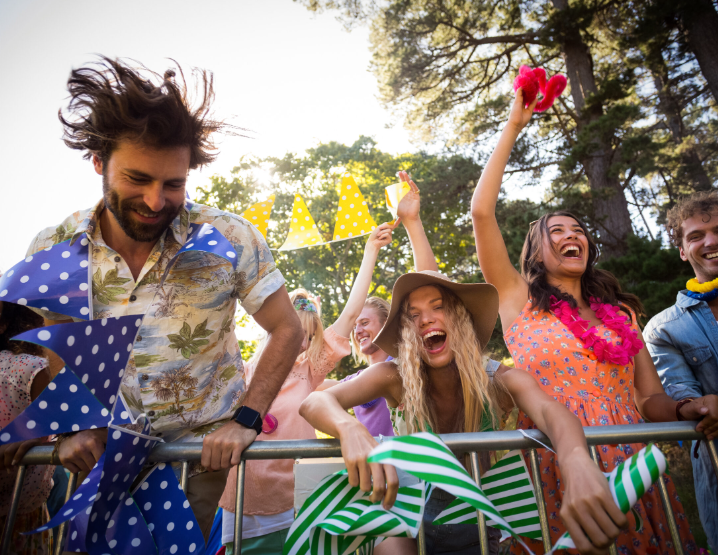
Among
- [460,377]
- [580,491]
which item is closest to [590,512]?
[580,491]

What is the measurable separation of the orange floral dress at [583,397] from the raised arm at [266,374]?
1.15m

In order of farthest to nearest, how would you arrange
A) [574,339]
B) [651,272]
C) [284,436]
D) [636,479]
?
1. [651,272]
2. [284,436]
3. [574,339]
4. [636,479]

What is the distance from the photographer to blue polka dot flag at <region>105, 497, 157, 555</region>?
4.83ft

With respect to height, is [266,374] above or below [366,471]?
above

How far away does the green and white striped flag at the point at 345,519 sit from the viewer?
1.30 m

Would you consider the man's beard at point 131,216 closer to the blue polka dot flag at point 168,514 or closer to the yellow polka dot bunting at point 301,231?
the blue polka dot flag at point 168,514

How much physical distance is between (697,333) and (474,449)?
6.50 ft

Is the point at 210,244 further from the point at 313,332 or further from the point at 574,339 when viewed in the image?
the point at 313,332

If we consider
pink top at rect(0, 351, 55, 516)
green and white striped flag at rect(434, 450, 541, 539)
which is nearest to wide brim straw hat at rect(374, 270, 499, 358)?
green and white striped flag at rect(434, 450, 541, 539)

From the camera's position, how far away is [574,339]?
89.2 inches

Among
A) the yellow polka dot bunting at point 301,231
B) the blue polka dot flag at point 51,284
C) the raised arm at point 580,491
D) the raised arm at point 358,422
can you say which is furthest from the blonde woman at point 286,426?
the raised arm at point 580,491

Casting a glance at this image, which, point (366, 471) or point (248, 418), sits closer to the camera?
point (366, 471)

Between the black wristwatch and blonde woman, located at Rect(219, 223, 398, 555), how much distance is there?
1303 millimetres

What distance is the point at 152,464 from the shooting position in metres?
1.68
